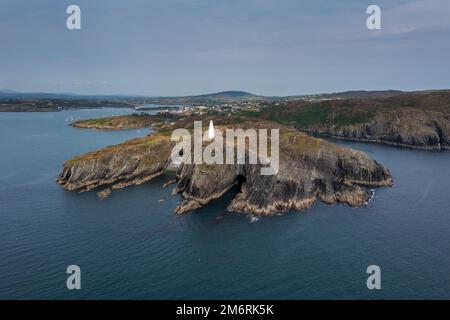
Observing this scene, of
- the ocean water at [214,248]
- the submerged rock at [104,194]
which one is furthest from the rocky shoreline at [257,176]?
the ocean water at [214,248]

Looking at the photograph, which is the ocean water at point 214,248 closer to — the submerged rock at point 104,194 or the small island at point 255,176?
the submerged rock at point 104,194

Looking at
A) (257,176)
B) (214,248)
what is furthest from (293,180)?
(214,248)

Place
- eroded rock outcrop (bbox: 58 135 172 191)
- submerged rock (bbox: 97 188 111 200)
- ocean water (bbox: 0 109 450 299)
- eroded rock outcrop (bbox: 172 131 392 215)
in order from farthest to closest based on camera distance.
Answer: eroded rock outcrop (bbox: 58 135 172 191), submerged rock (bbox: 97 188 111 200), eroded rock outcrop (bbox: 172 131 392 215), ocean water (bbox: 0 109 450 299)

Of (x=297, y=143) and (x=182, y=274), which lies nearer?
(x=182, y=274)

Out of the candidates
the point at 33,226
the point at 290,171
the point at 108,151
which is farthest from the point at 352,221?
the point at 108,151

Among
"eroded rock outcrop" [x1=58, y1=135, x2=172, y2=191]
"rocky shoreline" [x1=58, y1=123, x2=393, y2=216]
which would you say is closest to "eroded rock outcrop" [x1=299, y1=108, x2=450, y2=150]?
"rocky shoreline" [x1=58, y1=123, x2=393, y2=216]

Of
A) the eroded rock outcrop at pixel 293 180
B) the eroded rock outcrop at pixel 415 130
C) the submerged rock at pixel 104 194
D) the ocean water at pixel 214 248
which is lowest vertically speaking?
the ocean water at pixel 214 248


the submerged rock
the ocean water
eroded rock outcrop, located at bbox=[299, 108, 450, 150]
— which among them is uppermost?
eroded rock outcrop, located at bbox=[299, 108, 450, 150]

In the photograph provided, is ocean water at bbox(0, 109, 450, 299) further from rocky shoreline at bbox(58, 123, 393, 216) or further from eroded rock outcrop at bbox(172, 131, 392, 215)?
rocky shoreline at bbox(58, 123, 393, 216)

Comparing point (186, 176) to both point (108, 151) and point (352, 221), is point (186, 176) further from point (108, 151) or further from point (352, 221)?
point (352, 221)
